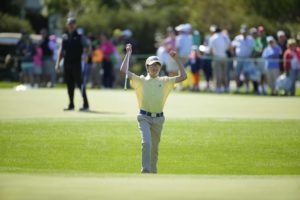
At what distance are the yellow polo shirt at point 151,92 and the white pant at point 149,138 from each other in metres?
0.15

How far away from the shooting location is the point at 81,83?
982 inches

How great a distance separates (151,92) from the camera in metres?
14.8

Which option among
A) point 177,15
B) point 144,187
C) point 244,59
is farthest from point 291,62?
point 177,15

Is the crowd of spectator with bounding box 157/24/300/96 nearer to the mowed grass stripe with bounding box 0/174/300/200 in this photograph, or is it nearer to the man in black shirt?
the man in black shirt

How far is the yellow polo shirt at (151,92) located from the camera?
48.4ft

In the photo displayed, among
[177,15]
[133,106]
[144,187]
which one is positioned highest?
[177,15]

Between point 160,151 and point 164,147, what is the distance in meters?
0.51

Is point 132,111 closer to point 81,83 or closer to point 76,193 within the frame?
point 81,83

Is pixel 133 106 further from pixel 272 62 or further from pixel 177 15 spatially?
pixel 177 15

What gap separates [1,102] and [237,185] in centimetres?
1675

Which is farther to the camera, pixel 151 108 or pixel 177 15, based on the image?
pixel 177 15

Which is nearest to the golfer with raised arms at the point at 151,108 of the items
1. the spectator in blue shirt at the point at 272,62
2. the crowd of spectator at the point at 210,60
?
the crowd of spectator at the point at 210,60

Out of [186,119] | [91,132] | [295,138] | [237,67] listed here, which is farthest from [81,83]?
[237,67]

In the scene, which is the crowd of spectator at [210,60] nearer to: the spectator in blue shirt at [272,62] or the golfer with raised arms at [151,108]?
the spectator in blue shirt at [272,62]
